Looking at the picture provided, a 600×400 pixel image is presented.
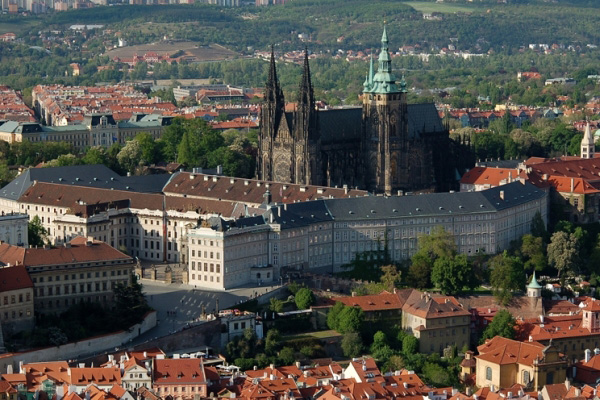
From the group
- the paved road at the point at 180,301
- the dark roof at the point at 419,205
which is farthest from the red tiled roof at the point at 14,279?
the dark roof at the point at 419,205

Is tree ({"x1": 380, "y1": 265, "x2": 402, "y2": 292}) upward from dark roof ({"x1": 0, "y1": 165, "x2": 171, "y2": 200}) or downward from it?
downward

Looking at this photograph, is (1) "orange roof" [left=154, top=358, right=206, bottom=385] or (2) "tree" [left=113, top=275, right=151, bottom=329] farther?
(2) "tree" [left=113, top=275, right=151, bottom=329]

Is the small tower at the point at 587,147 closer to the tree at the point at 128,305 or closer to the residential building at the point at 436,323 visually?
the residential building at the point at 436,323

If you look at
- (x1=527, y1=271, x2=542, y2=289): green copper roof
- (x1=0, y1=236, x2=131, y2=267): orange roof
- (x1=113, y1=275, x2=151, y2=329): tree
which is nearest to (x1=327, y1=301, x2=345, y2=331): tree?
(x1=113, y1=275, x2=151, y2=329): tree

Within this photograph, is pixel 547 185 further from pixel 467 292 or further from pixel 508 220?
pixel 467 292

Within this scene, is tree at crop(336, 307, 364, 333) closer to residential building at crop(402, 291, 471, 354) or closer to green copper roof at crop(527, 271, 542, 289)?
residential building at crop(402, 291, 471, 354)

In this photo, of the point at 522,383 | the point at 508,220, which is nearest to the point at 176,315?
the point at 522,383
